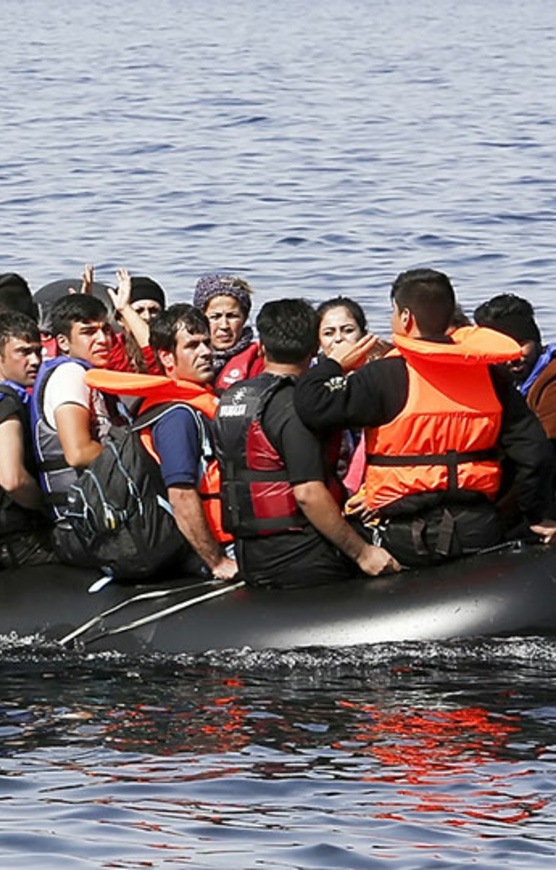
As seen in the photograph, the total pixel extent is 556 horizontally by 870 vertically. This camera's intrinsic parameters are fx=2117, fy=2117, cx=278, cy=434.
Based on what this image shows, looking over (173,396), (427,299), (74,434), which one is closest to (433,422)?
(427,299)

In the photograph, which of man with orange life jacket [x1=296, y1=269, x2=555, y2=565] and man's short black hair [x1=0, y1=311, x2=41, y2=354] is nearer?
man with orange life jacket [x1=296, y1=269, x2=555, y2=565]

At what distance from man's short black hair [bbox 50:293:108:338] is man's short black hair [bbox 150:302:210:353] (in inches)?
19.4

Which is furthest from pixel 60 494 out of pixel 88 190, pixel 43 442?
pixel 88 190

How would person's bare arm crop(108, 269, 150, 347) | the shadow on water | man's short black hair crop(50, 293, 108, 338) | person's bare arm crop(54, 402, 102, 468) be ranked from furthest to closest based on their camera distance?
1. person's bare arm crop(108, 269, 150, 347)
2. man's short black hair crop(50, 293, 108, 338)
3. person's bare arm crop(54, 402, 102, 468)
4. the shadow on water

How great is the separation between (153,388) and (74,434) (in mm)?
511

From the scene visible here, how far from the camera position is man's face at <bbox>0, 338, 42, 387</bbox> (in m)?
9.88

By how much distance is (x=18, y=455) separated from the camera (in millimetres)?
9703

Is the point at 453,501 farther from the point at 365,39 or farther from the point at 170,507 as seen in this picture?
the point at 365,39

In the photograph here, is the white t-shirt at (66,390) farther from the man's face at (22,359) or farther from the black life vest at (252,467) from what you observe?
the black life vest at (252,467)

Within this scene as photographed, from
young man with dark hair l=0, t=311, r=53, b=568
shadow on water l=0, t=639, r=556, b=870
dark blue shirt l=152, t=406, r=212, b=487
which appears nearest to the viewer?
shadow on water l=0, t=639, r=556, b=870

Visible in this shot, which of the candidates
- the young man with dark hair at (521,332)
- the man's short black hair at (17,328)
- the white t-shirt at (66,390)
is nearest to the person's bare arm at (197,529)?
the white t-shirt at (66,390)

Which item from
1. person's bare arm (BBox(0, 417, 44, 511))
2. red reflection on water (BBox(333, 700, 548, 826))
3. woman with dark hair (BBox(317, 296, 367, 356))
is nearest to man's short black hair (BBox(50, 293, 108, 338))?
person's bare arm (BBox(0, 417, 44, 511))

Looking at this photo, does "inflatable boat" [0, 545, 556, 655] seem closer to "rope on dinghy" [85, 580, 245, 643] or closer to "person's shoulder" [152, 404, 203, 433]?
"rope on dinghy" [85, 580, 245, 643]

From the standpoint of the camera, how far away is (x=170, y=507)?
9555 millimetres
